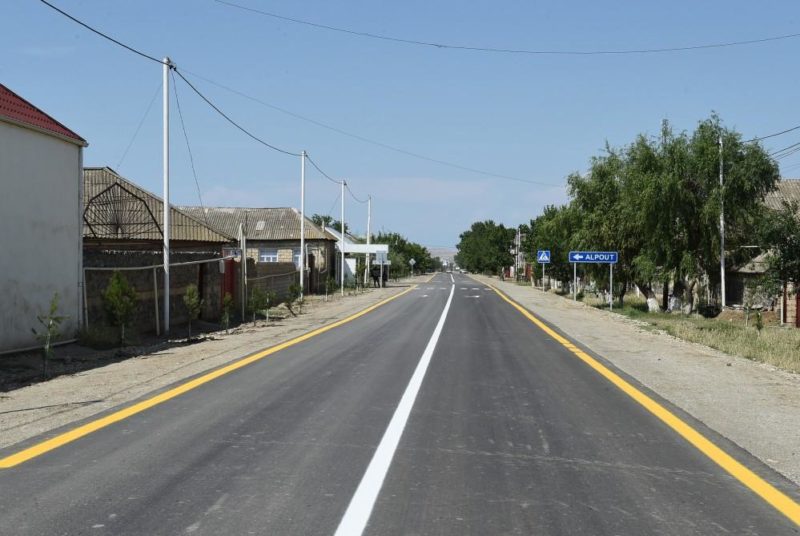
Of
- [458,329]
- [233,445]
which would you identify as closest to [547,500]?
[233,445]

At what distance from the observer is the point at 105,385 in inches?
422

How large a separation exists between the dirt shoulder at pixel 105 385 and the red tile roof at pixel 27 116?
5.02 metres

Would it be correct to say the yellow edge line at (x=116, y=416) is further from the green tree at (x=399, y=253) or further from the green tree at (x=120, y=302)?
the green tree at (x=399, y=253)

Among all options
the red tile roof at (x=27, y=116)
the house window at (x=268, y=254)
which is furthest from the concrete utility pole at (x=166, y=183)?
the house window at (x=268, y=254)

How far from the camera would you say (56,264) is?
15.9 meters

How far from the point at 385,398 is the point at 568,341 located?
950 cm

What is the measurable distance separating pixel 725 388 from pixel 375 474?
6754 millimetres

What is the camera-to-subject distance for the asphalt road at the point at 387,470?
15.4ft

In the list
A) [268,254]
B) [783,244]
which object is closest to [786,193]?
[783,244]

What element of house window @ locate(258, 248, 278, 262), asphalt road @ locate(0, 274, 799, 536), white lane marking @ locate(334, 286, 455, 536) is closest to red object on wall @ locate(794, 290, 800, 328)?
asphalt road @ locate(0, 274, 799, 536)

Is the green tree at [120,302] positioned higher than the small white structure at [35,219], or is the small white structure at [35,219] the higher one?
the small white structure at [35,219]

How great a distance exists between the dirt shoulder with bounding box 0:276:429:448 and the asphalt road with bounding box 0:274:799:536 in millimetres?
863

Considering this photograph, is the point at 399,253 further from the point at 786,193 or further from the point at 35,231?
the point at 35,231

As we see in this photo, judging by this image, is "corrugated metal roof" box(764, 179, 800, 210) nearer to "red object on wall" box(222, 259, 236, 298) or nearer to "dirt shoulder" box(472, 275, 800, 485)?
"dirt shoulder" box(472, 275, 800, 485)
